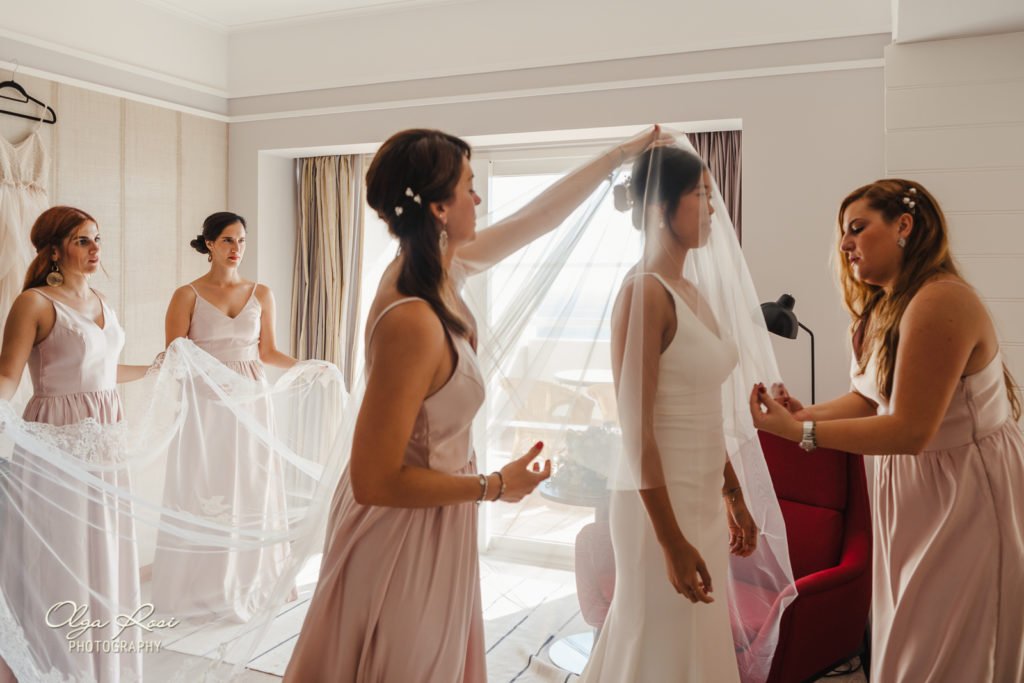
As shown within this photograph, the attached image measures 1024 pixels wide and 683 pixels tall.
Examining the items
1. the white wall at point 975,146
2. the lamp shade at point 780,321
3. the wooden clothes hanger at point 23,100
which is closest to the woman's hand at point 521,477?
the lamp shade at point 780,321

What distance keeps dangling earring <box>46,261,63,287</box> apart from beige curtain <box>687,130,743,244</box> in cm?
288

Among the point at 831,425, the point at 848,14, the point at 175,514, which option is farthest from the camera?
the point at 848,14

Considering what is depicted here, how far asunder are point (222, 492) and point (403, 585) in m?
2.09

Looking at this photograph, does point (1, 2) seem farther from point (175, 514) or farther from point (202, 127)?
point (175, 514)

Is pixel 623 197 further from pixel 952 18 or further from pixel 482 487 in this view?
pixel 952 18

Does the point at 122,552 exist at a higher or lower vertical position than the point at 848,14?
lower

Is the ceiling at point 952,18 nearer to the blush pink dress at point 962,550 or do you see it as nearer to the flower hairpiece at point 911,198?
the flower hairpiece at point 911,198

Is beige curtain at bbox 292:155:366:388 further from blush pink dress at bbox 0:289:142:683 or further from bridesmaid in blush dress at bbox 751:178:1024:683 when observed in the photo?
bridesmaid in blush dress at bbox 751:178:1024:683

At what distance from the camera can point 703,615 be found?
1.62 meters

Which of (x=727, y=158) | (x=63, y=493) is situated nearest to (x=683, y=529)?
(x=63, y=493)

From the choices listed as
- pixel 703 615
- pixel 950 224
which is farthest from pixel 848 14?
pixel 703 615

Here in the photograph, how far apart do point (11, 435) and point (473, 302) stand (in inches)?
62.9

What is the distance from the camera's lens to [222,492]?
3369 millimetres

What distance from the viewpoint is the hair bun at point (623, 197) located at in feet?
5.62
